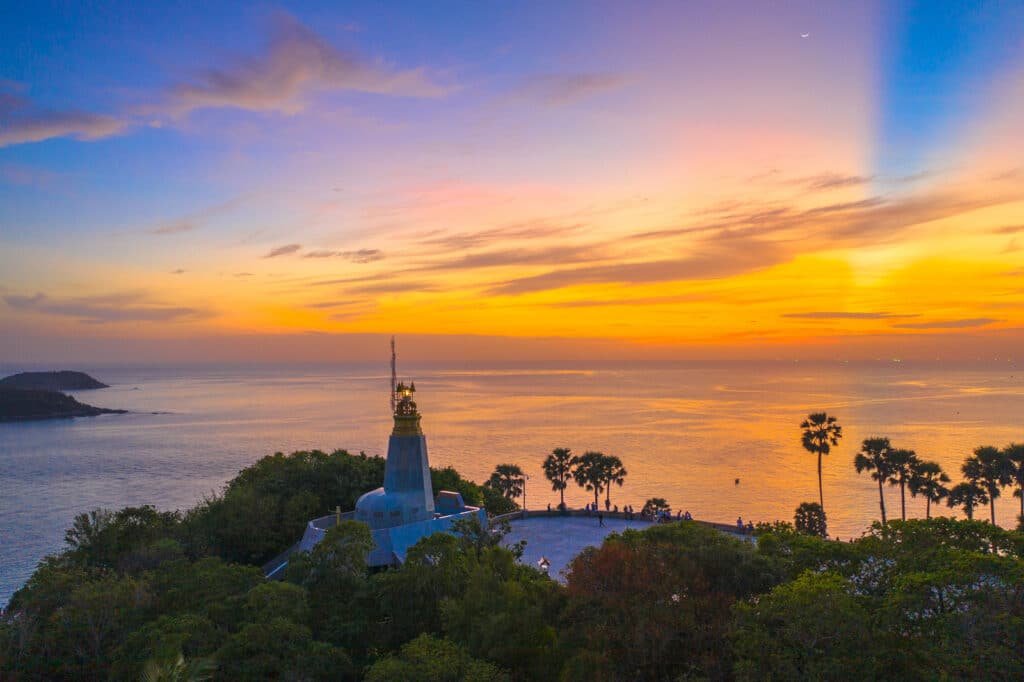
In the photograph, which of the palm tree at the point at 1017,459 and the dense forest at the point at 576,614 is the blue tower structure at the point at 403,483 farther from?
the palm tree at the point at 1017,459

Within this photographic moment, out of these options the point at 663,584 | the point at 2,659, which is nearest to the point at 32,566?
the point at 2,659

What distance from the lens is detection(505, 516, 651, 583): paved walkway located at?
33469 mm

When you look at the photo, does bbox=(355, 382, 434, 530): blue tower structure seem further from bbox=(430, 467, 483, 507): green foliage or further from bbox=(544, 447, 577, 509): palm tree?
bbox=(544, 447, 577, 509): palm tree

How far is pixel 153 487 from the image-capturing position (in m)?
91.2

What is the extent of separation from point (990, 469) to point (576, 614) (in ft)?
135

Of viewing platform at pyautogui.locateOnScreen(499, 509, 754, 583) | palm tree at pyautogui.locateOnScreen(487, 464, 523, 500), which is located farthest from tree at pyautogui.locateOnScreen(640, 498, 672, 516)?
palm tree at pyautogui.locateOnScreen(487, 464, 523, 500)

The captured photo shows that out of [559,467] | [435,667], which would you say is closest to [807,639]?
[435,667]

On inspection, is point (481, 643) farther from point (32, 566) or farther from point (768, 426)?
point (768, 426)

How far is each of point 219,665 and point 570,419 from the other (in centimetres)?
16017

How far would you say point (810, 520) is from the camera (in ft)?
142

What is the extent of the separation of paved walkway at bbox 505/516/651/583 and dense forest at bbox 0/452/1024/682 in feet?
27.8

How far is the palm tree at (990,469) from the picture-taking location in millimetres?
43250

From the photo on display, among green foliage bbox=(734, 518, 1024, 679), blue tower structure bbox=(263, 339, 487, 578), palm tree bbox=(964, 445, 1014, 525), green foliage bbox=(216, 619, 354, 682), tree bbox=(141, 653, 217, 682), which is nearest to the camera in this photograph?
green foliage bbox=(734, 518, 1024, 679)

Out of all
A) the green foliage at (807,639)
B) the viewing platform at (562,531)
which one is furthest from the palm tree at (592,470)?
the green foliage at (807,639)
